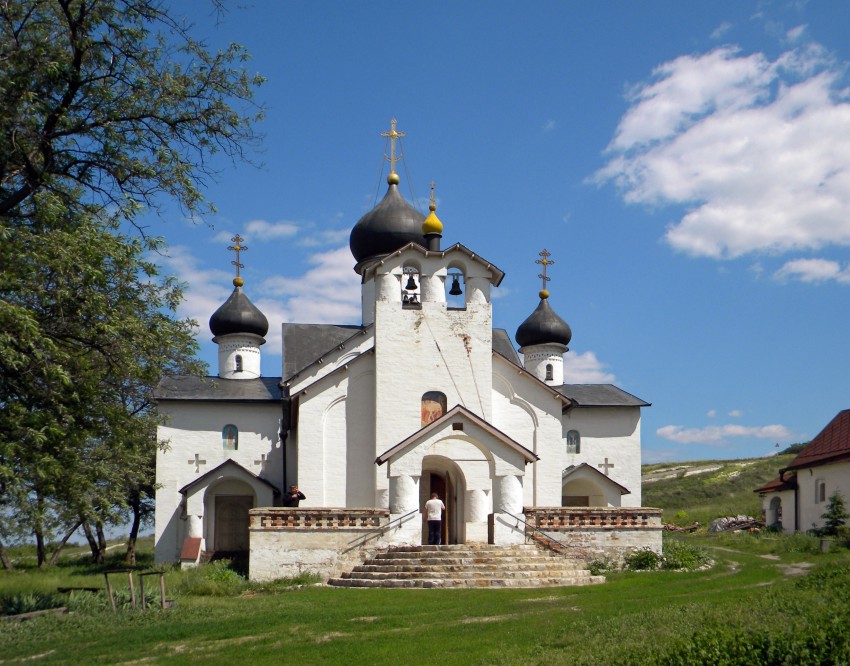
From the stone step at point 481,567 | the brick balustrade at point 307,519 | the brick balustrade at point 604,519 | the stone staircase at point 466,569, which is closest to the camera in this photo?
the stone staircase at point 466,569

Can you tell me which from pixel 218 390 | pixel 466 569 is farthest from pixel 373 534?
pixel 218 390

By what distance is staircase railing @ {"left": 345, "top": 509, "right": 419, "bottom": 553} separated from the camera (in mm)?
20312

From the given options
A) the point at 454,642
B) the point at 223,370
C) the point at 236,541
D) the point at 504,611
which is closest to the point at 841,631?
the point at 454,642

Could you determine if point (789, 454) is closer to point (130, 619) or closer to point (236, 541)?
point (236, 541)

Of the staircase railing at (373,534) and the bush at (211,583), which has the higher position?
the staircase railing at (373,534)

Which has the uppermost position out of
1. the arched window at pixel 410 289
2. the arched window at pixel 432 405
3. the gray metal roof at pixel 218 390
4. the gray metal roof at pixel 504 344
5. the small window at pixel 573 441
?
the arched window at pixel 410 289

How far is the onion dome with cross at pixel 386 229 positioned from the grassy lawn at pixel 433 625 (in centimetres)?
1657

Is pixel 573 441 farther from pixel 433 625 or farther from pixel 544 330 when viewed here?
pixel 433 625

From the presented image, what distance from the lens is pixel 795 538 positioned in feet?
78.8

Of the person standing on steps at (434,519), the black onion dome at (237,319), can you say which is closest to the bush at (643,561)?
the person standing on steps at (434,519)

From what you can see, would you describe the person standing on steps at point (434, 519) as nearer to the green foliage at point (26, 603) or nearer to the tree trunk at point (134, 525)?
the green foliage at point (26, 603)

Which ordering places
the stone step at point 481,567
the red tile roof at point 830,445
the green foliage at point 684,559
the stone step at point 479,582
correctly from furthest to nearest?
the red tile roof at point 830,445 < the green foliage at point 684,559 < the stone step at point 481,567 < the stone step at point 479,582

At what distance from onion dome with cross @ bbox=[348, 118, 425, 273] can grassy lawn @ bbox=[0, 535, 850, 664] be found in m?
16.6

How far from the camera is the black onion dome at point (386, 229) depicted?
104 feet
